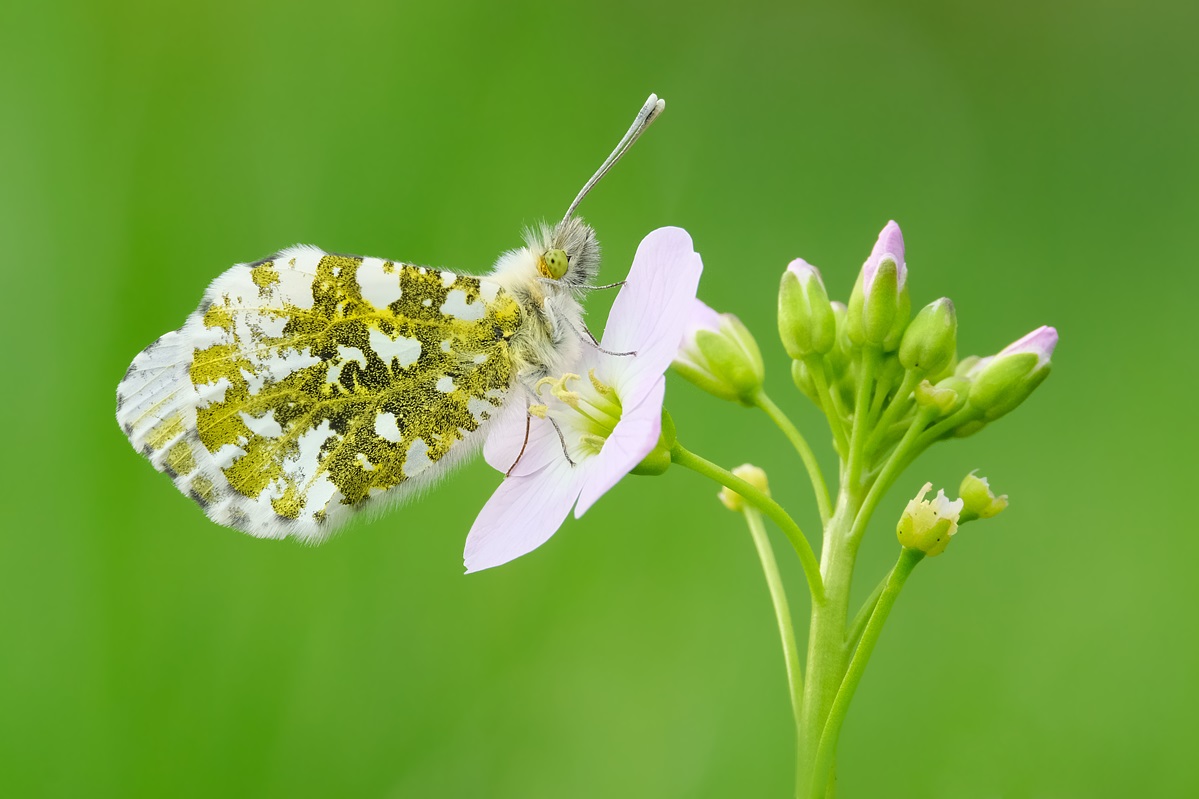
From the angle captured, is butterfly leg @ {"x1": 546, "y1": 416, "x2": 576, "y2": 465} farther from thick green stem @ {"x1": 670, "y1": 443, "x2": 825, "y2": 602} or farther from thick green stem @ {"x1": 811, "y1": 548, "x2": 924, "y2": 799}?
thick green stem @ {"x1": 811, "y1": 548, "x2": 924, "y2": 799}

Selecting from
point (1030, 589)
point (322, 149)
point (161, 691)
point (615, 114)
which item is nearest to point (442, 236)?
point (322, 149)

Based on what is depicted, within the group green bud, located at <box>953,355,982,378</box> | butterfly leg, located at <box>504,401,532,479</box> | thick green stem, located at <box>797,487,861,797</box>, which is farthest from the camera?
butterfly leg, located at <box>504,401,532,479</box>

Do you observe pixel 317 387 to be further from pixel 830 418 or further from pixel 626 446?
pixel 830 418

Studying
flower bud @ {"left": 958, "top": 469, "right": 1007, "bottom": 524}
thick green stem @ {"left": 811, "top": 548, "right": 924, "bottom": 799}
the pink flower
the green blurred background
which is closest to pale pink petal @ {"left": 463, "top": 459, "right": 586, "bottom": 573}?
thick green stem @ {"left": 811, "top": 548, "right": 924, "bottom": 799}

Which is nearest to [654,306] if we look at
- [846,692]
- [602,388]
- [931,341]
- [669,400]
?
[602,388]

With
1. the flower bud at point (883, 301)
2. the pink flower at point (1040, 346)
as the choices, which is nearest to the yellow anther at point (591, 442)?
the flower bud at point (883, 301)

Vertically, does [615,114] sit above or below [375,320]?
above

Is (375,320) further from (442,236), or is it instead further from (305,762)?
(442,236)
